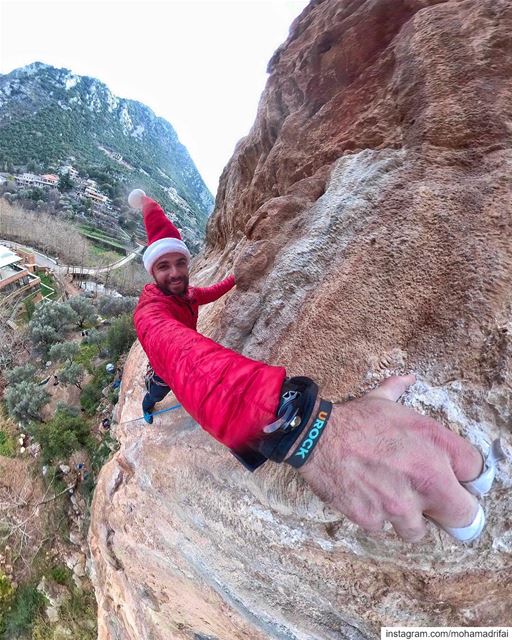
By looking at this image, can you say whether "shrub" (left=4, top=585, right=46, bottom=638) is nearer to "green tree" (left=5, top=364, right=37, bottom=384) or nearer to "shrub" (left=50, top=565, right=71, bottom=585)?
"shrub" (left=50, top=565, right=71, bottom=585)

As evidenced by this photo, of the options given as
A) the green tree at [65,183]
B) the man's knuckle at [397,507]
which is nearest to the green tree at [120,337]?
the man's knuckle at [397,507]

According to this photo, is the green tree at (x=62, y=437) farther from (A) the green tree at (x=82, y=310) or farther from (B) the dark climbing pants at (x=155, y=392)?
(A) the green tree at (x=82, y=310)

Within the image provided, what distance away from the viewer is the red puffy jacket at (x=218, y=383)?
1.12 metres

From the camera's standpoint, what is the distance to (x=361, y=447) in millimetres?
1096

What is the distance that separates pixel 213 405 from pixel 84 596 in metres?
9.82

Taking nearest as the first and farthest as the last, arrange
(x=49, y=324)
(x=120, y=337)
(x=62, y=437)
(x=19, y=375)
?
(x=62, y=437) → (x=19, y=375) → (x=120, y=337) → (x=49, y=324)

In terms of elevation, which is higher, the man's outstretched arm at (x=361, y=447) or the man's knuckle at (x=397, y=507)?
the man's outstretched arm at (x=361, y=447)

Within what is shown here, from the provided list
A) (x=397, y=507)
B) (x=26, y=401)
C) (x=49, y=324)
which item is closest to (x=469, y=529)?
(x=397, y=507)

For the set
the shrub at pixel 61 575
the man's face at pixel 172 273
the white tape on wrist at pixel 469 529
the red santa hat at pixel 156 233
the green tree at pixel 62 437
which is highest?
the red santa hat at pixel 156 233

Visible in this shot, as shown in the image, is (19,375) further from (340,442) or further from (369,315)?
(340,442)

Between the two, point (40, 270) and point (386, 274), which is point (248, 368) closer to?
point (386, 274)

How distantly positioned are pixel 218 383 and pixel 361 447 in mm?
533

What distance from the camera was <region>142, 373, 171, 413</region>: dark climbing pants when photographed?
118 inches

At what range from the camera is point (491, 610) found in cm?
188
